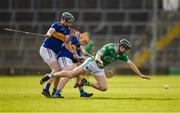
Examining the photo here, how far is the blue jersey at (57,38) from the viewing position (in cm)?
2830

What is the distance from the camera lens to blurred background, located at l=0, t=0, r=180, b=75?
67250 mm

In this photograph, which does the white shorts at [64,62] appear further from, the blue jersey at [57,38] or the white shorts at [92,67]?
the white shorts at [92,67]

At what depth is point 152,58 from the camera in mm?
65938

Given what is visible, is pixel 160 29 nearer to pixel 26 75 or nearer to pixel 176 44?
pixel 176 44

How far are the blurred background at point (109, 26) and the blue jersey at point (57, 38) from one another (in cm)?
3595

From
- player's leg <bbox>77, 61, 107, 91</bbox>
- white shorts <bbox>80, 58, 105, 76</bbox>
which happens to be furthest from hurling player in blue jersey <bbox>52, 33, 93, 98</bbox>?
player's leg <bbox>77, 61, 107, 91</bbox>

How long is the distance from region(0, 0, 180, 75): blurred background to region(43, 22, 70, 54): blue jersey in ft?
118

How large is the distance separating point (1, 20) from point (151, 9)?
1271cm

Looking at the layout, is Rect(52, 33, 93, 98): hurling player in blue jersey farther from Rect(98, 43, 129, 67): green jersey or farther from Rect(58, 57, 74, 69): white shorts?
Rect(98, 43, 129, 67): green jersey

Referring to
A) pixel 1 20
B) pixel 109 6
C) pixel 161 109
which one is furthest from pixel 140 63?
pixel 161 109

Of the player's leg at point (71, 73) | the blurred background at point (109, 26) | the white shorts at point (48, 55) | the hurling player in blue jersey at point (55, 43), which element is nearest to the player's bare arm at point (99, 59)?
the player's leg at point (71, 73)

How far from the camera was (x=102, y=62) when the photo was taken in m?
27.7

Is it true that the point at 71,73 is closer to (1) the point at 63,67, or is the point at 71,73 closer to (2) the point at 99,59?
(1) the point at 63,67

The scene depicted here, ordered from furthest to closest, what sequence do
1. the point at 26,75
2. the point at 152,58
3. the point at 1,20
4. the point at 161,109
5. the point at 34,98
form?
the point at 1,20 < the point at 152,58 < the point at 26,75 < the point at 34,98 < the point at 161,109
